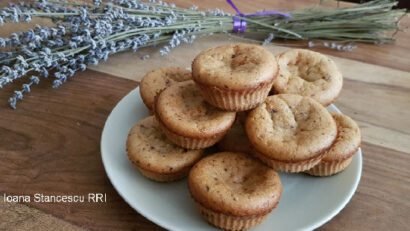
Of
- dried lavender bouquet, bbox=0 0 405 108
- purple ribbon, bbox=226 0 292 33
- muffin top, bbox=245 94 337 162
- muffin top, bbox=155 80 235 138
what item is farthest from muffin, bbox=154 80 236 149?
purple ribbon, bbox=226 0 292 33

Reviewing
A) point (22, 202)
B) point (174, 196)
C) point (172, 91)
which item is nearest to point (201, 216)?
point (174, 196)

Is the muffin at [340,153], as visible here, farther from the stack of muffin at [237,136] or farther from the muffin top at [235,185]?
the muffin top at [235,185]

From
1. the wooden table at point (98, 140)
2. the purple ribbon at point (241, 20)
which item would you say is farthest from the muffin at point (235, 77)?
the purple ribbon at point (241, 20)

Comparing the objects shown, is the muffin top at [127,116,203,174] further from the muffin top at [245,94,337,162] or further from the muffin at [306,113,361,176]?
the muffin at [306,113,361,176]

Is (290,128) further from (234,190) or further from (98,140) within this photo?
(98,140)

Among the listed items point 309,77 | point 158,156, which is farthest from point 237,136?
point 309,77
